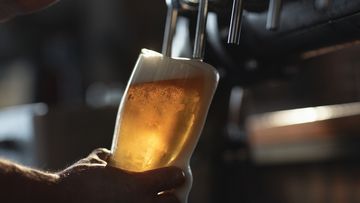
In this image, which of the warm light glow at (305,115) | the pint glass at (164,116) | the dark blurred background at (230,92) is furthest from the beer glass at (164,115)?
the warm light glow at (305,115)

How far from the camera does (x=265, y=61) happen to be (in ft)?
3.24

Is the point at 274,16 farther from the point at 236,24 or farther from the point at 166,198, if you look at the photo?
the point at 166,198

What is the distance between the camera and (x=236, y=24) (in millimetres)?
665

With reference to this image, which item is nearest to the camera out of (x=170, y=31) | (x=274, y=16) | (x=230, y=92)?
(x=274, y=16)

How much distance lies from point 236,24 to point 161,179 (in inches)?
6.9

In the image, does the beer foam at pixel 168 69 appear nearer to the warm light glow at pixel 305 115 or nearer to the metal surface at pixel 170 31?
the metal surface at pixel 170 31

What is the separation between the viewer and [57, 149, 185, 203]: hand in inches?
24.9

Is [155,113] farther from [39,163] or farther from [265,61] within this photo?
[39,163]

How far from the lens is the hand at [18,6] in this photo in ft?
2.29

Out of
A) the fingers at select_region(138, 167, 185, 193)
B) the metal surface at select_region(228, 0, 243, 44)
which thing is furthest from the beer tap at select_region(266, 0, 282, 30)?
the fingers at select_region(138, 167, 185, 193)

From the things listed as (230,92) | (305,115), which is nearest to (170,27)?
(230,92)

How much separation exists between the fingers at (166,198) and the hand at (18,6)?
24 centimetres

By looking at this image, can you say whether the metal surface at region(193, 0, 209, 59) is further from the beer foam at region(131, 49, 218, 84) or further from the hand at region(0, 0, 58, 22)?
the hand at region(0, 0, 58, 22)

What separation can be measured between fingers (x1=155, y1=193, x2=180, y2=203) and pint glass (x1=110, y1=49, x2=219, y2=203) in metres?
0.01
